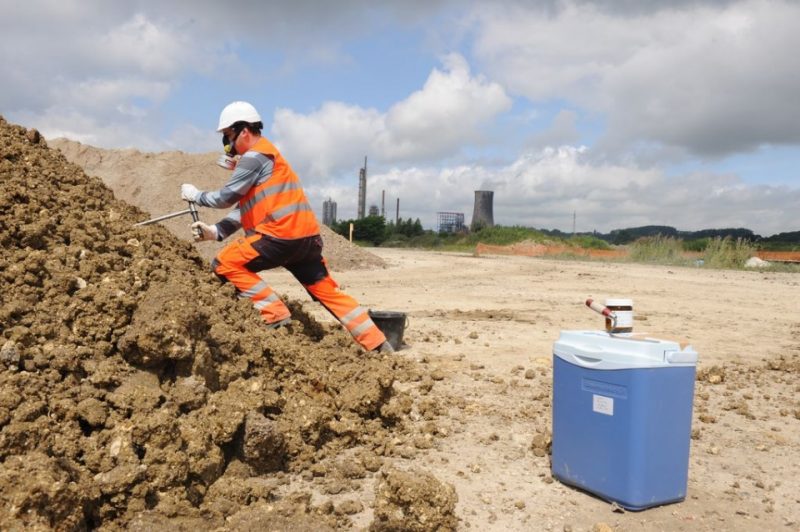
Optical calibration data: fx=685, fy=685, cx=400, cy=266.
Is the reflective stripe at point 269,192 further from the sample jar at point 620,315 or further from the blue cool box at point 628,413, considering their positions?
the sample jar at point 620,315

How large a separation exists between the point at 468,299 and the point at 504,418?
7.22m

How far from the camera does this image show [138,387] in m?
3.50

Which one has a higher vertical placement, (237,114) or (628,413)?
(237,114)

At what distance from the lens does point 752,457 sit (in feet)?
14.5

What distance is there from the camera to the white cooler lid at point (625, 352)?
3.31 metres

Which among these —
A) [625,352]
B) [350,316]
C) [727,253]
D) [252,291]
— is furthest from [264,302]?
[727,253]

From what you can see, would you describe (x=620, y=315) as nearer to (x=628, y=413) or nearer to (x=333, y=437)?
(x=628, y=413)

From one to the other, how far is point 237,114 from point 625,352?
3.48 meters

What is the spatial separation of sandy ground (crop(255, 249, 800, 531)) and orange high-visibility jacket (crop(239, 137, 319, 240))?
1.70 metres

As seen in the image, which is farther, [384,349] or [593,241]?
[593,241]

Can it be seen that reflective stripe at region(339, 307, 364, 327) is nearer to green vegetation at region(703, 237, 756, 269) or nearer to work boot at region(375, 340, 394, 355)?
work boot at region(375, 340, 394, 355)

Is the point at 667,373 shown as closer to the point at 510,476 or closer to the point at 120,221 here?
the point at 510,476

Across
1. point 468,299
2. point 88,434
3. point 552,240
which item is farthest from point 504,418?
point 552,240

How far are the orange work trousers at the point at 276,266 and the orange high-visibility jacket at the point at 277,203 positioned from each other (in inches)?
3.1
